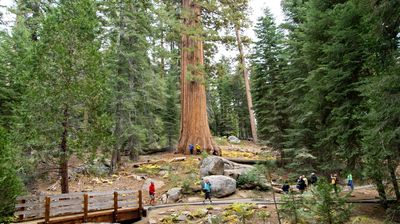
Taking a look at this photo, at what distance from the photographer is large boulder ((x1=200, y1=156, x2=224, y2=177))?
15.2m

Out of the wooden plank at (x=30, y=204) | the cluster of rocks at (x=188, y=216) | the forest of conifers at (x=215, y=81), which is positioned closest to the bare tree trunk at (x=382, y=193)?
the forest of conifers at (x=215, y=81)

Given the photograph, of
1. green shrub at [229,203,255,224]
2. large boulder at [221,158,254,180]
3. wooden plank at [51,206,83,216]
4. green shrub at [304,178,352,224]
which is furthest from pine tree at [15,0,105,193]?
green shrub at [304,178,352,224]

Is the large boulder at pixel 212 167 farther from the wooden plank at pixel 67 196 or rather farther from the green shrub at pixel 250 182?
the wooden plank at pixel 67 196

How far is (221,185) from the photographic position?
45.7ft

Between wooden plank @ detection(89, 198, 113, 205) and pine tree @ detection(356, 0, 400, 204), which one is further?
wooden plank @ detection(89, 198, 113, 205)

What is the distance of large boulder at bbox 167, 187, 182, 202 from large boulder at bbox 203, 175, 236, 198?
1455 mm

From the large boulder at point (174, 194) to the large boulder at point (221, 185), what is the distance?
4.77 feet

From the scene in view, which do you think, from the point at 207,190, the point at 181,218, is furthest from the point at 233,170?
the point at 181,218

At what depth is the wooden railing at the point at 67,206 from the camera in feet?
30.2

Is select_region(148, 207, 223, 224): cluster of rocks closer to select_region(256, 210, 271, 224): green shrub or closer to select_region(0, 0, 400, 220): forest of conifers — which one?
select_region(256, 210, 271, 224): green shrub

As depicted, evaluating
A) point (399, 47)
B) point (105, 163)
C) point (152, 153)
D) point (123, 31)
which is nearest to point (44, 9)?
point (123, 31)

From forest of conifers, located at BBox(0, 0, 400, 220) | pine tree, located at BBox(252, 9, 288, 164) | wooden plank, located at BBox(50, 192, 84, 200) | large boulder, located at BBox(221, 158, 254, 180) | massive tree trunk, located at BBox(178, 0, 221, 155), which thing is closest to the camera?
forest of conifers, located at BBox(0, 0, 400, 220)

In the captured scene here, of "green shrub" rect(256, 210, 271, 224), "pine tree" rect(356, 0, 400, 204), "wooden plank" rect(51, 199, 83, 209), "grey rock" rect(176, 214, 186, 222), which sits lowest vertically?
"grey rock" rect(176, 214, 186, 222)

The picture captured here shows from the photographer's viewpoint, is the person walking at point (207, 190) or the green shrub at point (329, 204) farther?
the person walking at point (207, 190)
